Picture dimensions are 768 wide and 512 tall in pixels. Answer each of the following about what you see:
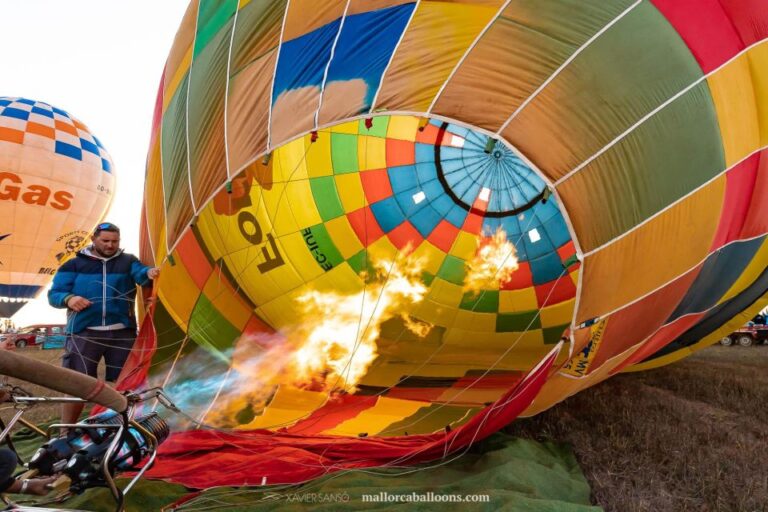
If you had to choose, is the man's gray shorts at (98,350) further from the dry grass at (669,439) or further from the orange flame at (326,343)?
the dry grass at (669,439)

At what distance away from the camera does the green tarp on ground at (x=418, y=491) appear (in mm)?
1892

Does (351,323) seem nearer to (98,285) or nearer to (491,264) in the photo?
(491,264)

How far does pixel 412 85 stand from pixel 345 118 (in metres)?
0.30

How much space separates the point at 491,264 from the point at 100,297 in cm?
284

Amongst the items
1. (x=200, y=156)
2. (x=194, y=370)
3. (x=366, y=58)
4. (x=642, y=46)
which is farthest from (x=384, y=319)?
(x=642, y=46)

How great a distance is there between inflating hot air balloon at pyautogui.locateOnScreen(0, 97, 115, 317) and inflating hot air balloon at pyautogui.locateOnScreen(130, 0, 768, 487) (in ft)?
21.5

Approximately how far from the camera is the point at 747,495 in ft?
6.44

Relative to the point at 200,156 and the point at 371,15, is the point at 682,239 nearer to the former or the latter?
the point at 371,15

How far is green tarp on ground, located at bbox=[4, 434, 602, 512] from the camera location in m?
1.89

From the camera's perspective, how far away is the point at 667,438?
2645 millimetres

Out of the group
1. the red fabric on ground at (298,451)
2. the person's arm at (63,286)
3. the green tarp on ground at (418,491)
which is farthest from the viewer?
the person's arm at (63,286)

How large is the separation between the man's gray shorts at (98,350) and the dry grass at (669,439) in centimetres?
206

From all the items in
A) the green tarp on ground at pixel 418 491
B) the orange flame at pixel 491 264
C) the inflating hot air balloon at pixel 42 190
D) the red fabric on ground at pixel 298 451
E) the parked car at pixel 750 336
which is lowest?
the green tarp on ground at pixel 418 491

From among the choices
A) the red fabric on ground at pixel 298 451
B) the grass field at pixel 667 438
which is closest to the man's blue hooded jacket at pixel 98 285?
the red fabric on ground at pixel 298 451
